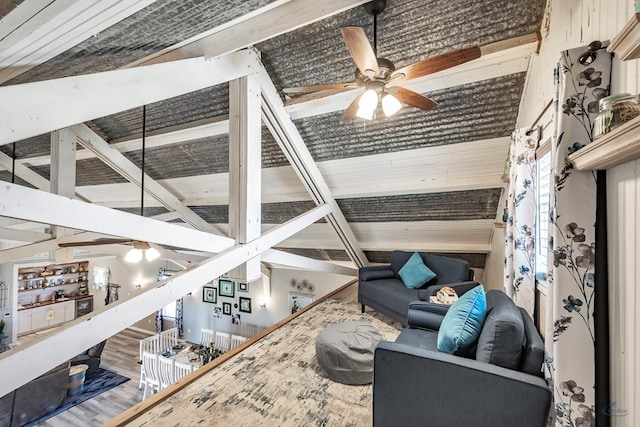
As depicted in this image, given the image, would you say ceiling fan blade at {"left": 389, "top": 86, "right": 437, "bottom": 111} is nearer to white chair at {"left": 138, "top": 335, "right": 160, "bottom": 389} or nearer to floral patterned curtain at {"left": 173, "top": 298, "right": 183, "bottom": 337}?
white chair at {"left": 138, "top": 335, "right": 160, "bottom": 389}

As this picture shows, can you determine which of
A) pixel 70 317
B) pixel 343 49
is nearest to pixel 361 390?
pixel 343 49

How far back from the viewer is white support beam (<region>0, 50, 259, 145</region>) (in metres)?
1.11

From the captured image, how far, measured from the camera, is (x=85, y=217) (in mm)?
1412

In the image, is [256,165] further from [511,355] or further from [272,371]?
[511,355]

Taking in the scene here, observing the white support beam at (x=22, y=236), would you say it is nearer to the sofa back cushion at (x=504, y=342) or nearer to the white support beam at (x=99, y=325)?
the white support beam at (x=99, y=325)

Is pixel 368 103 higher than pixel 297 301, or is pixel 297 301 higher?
pixel 368 103

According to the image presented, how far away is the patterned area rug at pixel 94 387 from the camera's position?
5.43 metres

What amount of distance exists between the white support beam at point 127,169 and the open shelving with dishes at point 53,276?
21.7ft

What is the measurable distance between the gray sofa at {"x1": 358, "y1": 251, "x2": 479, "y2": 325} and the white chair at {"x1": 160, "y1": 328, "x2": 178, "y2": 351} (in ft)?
20.3

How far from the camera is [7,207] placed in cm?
115

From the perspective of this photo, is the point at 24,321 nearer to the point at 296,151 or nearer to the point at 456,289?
the point at 296,151

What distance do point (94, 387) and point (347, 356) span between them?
22.8ft

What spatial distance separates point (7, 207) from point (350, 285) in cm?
480

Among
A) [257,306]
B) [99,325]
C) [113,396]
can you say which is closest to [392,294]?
[99,325]
